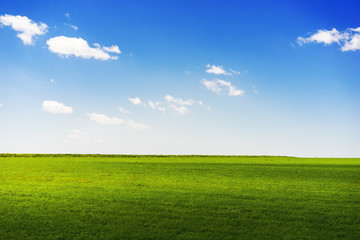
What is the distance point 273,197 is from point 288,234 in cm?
767

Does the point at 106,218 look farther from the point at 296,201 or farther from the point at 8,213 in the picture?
the point at 296,201

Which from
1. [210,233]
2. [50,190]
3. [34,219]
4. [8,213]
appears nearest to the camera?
[210,233]

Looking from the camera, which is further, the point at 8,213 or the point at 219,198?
the point at 219,198

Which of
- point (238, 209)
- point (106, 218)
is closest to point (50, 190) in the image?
point (106, 218)

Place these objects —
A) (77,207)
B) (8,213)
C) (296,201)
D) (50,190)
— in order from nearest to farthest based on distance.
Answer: (8,213)
(77,207)
(296,201)
(50,190)

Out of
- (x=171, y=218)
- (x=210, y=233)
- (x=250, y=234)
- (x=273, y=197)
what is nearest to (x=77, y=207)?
(x=171, y=218)

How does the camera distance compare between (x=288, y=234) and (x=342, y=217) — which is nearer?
(x=288, y=234)

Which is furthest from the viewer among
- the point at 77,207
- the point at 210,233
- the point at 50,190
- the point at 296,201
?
the point at 50,190

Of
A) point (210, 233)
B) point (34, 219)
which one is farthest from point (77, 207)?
point (210, 233)

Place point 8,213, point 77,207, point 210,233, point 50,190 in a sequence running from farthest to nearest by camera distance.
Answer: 1. point 50,190
2. point 77,207
3. point 8,213
4. point 210,233

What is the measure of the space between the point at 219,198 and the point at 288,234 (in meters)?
7.11

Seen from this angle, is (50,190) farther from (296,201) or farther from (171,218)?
(296,201)

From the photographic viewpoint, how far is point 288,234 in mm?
12273

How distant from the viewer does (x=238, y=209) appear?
16094mm
